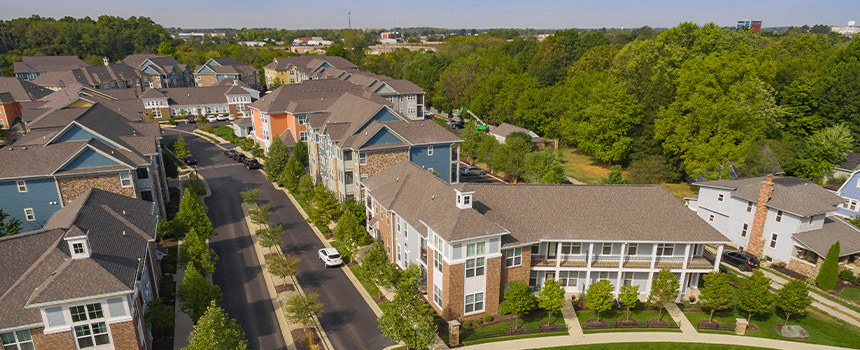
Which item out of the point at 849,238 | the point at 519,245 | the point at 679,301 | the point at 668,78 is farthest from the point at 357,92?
the point at 849,238

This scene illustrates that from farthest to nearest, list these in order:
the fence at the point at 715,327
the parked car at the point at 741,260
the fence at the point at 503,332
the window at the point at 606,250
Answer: the parked car at the point at 741,260, the window at the point at 606,250, the fence at the point at 715,327, the fence at the point at 503,332

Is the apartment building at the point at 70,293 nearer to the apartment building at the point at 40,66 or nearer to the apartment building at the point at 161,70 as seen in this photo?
the apartment building at the point at 161,70

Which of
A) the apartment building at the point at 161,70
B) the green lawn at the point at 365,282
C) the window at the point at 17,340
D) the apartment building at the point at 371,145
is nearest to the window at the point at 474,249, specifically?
→ the green lawn at the point at 365,282

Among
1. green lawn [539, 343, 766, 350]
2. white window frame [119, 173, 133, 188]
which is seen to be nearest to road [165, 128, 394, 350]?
white window frame [119, 173, 133, 188]

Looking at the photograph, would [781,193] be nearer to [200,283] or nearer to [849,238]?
[849,238]

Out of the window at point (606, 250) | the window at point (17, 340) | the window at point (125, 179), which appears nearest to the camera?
the window at point (17, 340)

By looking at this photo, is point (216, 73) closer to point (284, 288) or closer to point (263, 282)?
point (263, 282)

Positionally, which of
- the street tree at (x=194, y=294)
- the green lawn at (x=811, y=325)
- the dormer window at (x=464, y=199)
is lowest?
the green lawn at (x=811, y=325)
